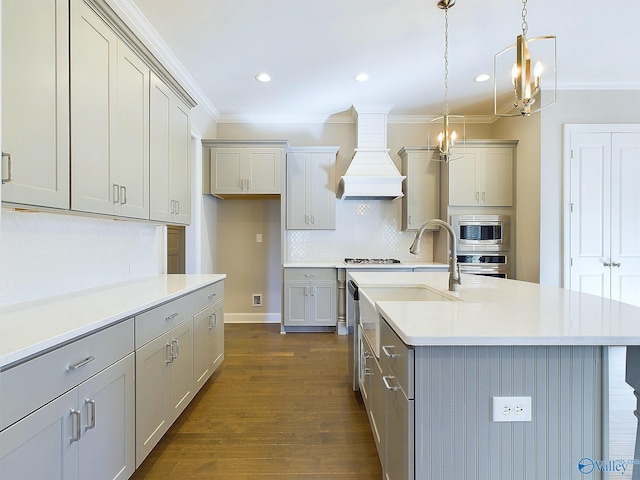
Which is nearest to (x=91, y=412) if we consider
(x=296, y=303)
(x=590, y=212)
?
(x=296, y=303)

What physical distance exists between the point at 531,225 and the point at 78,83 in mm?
4311

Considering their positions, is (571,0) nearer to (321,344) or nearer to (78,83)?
(78,83)

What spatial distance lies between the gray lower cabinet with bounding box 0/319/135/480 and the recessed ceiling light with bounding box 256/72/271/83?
2878mm

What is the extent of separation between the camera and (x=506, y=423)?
100cm

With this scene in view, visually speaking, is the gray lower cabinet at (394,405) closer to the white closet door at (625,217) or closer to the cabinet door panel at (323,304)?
the cabinet door panel at (323,304)

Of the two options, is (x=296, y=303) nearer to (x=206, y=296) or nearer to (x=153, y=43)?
(x=206, y=296)

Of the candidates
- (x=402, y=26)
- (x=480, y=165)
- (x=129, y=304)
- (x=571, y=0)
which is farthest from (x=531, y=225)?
(x=129, y=304)

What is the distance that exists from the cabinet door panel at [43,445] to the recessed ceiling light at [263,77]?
323 centimetres

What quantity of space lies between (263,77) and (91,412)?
3298mm

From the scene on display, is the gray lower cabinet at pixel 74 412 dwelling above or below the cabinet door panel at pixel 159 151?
below

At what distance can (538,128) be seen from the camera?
146 inches

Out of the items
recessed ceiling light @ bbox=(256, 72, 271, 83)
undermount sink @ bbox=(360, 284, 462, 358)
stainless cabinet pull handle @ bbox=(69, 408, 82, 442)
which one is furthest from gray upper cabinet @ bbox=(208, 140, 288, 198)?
stainless cabinet pull handle @ bbox=(69, 408, 82, 442)

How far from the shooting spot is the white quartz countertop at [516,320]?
0.97 meters

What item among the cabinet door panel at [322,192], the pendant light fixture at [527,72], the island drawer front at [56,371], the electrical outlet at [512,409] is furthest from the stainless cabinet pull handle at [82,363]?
the cabinet door panel at [322,192]
